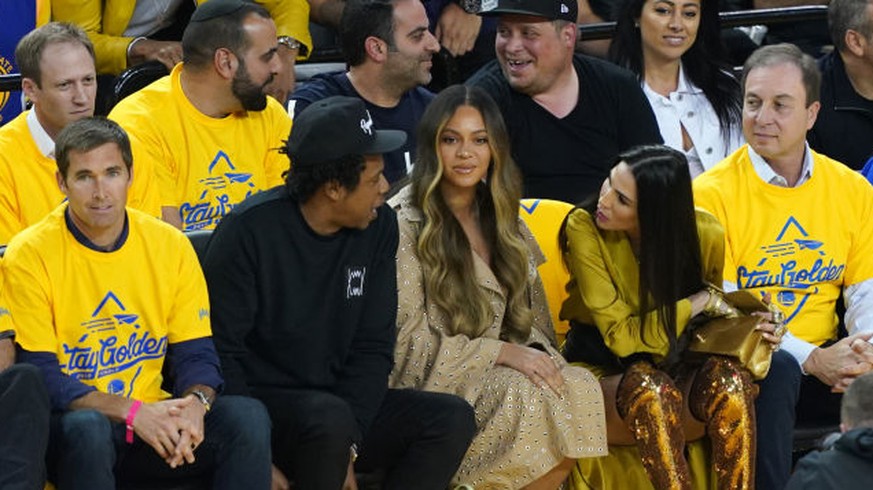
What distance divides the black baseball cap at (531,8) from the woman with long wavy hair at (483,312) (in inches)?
33.4

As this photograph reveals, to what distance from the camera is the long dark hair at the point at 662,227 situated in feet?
17.4

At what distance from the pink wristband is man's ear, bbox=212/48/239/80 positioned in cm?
154

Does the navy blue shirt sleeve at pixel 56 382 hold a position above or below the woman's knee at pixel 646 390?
above

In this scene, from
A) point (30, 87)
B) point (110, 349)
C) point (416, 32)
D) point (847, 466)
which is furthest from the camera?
point (416, 32)

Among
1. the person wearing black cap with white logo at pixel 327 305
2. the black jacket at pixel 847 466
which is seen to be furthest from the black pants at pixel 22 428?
the black jacket at pixel 847 466

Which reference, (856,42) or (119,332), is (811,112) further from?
(119,332)

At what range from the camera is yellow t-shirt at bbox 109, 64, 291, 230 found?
18.6 feet

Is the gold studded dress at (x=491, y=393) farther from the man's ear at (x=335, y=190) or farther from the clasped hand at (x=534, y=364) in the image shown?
the man's ear at (x=335, y=190)

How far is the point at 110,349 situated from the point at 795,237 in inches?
89.9

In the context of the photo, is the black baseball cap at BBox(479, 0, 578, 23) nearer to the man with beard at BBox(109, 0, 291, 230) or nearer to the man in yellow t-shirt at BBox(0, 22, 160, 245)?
the man with beard at BBox(109, 0, 291, 230)

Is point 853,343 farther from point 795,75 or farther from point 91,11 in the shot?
point 91,11

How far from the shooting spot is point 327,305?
197 inches

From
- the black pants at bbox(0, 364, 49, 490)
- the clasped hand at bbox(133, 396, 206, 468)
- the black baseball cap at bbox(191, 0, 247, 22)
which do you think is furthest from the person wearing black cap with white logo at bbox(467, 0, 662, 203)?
the black pants at bbox(0, 364, 49, 490)

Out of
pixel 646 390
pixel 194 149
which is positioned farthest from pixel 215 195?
pixel 646 390
